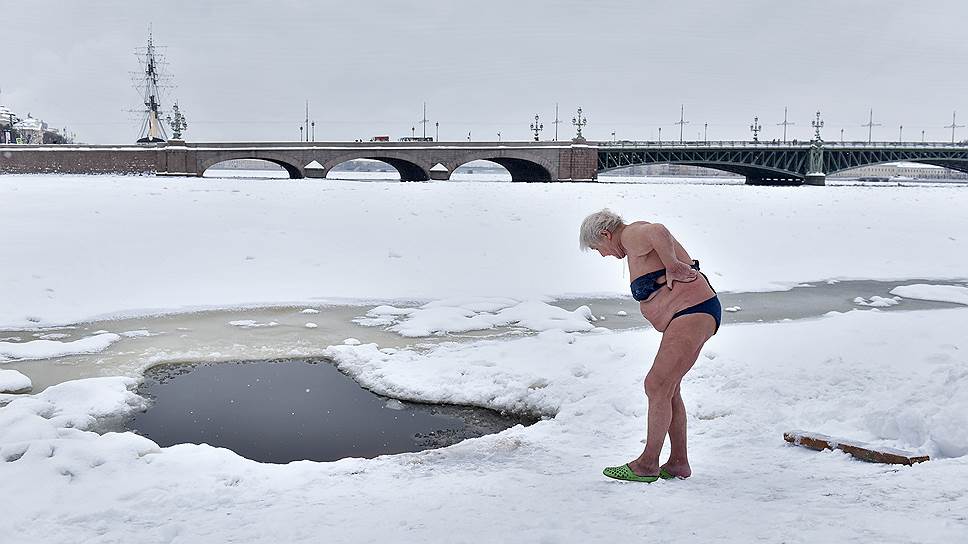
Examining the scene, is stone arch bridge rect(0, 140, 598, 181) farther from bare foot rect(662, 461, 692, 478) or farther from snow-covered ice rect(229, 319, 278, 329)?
bare foot rect(662, 461, 692, 478)

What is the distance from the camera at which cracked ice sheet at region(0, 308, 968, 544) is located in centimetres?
377

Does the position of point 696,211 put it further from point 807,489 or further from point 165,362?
point 807,489

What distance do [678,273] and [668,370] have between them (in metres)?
0.61

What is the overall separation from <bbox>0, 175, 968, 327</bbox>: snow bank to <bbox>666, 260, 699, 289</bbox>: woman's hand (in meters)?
Answer: 9.22

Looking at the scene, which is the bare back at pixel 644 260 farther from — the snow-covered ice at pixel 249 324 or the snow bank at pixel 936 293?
the snow bank at pixel 936 293

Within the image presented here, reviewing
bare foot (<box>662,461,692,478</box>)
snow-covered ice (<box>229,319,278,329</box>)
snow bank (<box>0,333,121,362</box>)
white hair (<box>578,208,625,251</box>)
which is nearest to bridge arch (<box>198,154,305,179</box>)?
snow-covered ice (<box>229,319,278,329</box>)

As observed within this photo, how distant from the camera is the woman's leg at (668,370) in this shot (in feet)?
14.6

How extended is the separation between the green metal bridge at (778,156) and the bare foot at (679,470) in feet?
198

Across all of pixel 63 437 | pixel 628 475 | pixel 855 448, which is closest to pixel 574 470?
pixel 628 475

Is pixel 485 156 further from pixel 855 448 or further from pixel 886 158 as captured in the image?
pixel 855 448

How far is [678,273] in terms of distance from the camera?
173 inches

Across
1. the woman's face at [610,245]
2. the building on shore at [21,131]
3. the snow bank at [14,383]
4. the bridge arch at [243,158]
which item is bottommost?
the snow bank at [14,383]

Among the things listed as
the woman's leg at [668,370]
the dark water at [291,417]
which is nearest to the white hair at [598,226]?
the woman's leg at [668,370]

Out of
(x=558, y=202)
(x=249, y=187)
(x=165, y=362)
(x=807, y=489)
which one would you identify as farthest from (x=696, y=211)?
(x=807, y=489)
